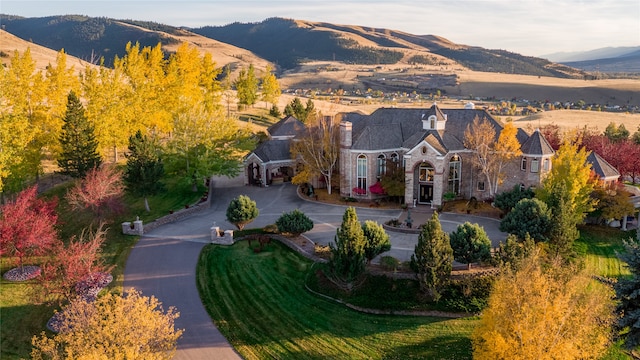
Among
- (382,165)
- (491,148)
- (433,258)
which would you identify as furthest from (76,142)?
(491,148)

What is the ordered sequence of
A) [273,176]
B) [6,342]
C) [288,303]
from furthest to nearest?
[273,176], [288,303], [6,342]

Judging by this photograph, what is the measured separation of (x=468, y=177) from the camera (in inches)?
1839

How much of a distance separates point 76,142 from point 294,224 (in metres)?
21.5

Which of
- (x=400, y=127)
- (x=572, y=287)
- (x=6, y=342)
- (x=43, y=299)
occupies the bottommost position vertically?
(x=6, y=342)

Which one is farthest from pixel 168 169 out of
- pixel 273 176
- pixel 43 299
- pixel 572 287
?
pixel 572 287

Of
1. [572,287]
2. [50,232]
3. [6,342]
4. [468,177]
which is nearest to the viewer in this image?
[572,287]

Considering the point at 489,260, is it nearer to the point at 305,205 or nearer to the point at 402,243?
the point at 402,243

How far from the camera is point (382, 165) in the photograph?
1893 inches

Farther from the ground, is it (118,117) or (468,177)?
(118,117)

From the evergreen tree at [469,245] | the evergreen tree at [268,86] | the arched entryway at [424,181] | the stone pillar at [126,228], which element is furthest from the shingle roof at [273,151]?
the evergreen tree at [268,86]

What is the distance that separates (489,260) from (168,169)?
3154 centimetres

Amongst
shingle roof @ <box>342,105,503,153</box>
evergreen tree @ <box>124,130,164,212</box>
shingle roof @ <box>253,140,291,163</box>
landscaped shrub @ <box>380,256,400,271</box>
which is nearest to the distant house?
shingle roof @ <box>342,105,503,153</box>

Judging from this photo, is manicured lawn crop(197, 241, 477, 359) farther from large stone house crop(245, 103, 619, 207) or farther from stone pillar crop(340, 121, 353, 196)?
large stone house crop(245, 103, 619, 207)

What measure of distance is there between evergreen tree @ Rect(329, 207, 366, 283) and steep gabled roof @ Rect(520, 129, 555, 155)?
22559 millimetres
